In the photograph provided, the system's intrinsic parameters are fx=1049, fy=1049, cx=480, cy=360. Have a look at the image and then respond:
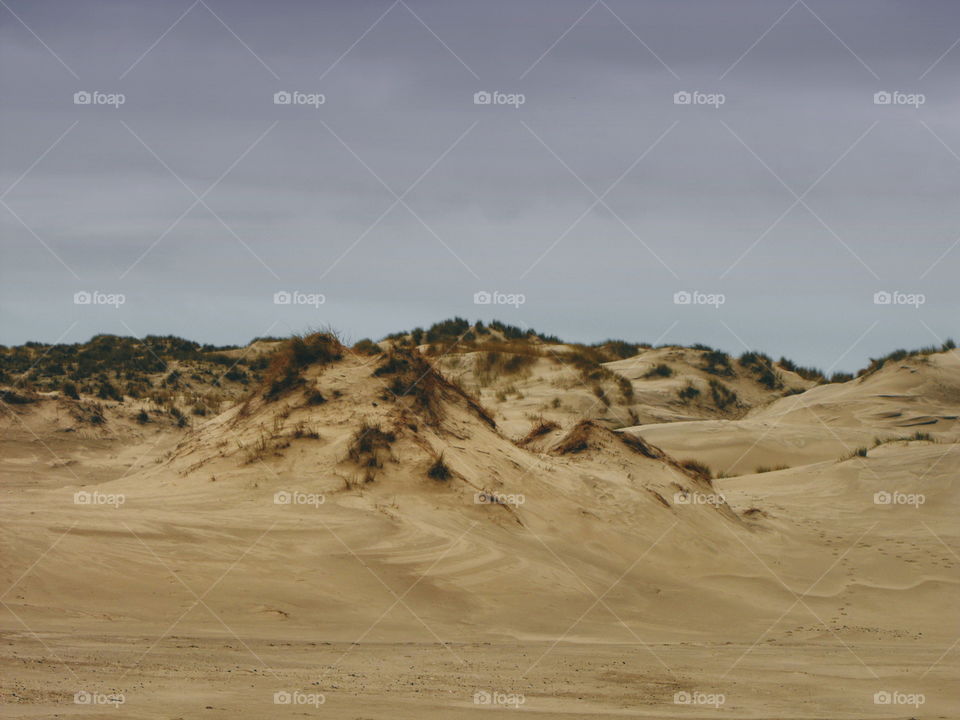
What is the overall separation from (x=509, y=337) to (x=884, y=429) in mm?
15639

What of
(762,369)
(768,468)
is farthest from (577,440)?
(762,369)

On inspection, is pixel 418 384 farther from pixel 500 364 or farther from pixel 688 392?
pixel 688 392

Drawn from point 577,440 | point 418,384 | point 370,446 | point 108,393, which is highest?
point 108,393

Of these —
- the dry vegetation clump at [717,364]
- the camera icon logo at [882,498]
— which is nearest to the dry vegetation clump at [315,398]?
the camera icon logo at [882,498]

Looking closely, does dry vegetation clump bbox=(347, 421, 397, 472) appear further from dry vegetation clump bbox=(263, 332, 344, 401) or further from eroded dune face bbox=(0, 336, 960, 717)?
dry vegetation clump bbox=(263, 332, 344, 401)

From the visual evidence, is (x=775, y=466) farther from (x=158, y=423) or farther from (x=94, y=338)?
(x=94, y=338)

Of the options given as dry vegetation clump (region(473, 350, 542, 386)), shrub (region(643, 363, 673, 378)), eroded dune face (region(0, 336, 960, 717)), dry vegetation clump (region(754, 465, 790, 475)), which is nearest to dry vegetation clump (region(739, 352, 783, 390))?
shrub (region(643, 363, 673, 378))

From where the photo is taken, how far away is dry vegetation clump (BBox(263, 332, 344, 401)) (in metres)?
16.5

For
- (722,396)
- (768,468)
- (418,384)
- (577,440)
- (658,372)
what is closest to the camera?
(418,384)

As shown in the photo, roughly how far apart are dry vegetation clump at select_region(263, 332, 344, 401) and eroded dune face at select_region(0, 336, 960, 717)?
4cm

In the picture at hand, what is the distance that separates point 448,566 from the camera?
1195 centimetres

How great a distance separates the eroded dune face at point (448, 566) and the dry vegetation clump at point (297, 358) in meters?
0.04

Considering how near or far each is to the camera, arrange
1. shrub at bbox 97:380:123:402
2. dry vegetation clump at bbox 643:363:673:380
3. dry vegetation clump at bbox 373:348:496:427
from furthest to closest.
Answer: dry vegetation clump at bbox 643:363:673:380
shrub at bbox 97:380:123:402
dry vegetation clump at bbox 373:348:496:427

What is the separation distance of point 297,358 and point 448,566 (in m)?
5.96
